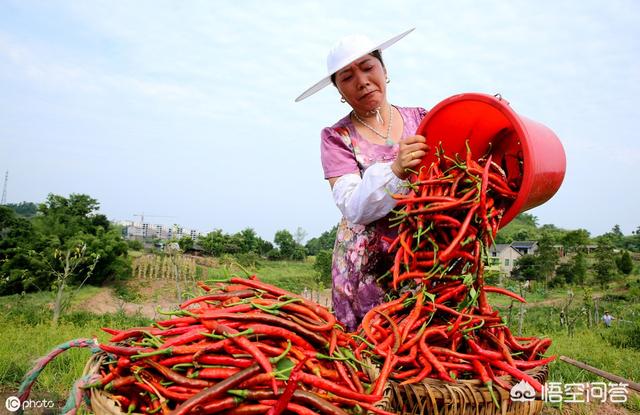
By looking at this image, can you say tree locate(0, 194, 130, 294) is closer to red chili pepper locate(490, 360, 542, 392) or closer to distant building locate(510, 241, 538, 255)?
red chili pepper locate(490, 360, 542, 392)

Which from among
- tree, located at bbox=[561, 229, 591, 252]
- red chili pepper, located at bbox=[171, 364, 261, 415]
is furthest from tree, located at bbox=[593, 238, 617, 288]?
red chili pepper, located at bbox=[171, 364, 261, 415]

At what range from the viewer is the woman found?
103 inches

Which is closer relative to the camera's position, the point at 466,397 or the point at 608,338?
the point at 466,397

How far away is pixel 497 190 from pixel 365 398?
1.12 m

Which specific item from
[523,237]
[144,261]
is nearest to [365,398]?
[144,261]

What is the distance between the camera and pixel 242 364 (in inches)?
59.2

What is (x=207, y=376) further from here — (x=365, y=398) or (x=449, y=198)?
(x=449, y=198)

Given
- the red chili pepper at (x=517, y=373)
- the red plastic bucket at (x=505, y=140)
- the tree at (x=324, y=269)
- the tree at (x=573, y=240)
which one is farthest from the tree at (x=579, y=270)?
the red chili pepper at (x=517, y=373)

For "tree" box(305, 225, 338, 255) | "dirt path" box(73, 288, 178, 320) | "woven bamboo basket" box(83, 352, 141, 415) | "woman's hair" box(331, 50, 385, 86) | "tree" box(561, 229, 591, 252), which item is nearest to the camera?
"woven bamboo basket" box(83, 352, 141, 415)

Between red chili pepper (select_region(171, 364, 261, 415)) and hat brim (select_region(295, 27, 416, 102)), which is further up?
hat brim (select_region(295, 27, 416, 102))

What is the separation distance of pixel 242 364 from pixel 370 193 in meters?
1.06

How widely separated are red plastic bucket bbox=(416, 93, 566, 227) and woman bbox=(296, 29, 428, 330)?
241mm

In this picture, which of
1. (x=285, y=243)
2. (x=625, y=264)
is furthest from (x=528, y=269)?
(x=285, y=243)

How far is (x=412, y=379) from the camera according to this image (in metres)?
1.82
